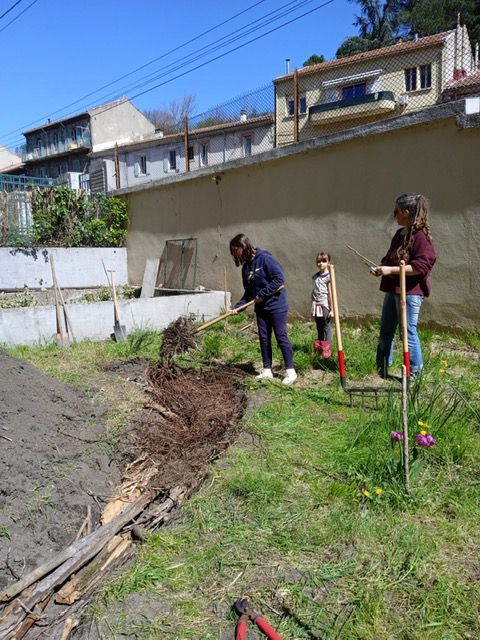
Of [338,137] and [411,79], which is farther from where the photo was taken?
[411,79]

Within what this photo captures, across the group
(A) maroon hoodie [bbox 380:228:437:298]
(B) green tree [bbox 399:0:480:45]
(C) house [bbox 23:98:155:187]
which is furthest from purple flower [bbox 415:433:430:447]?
(C) house [bbox 23:98:155:187]

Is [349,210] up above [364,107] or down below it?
below

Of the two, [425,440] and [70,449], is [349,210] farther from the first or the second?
[70,449]

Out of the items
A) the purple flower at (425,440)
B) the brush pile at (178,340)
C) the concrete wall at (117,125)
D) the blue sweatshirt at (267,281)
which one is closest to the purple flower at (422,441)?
the purple flower at (425,440)

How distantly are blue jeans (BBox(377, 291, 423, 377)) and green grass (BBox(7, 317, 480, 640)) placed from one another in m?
0.40

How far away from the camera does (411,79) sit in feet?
63.7

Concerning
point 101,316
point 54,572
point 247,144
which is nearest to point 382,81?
point 247,144

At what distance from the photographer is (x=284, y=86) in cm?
1294

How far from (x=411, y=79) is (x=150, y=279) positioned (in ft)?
46.7

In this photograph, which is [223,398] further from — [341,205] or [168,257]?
[168,257]

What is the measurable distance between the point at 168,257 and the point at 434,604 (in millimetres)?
9495

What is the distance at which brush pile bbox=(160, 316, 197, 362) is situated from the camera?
652cm

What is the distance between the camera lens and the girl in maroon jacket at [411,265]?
455 centimetres

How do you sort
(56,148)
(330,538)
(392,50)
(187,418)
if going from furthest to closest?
(56,148) < (392,50) < (187,418) < (330,538)
